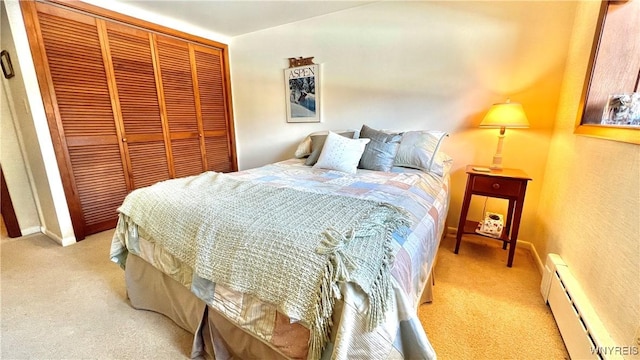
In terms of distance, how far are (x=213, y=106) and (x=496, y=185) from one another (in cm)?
332

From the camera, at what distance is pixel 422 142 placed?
2.11 metres

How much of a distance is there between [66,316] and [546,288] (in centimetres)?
285

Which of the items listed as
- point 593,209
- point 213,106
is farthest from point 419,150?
point 213,106

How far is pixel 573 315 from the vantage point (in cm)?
119

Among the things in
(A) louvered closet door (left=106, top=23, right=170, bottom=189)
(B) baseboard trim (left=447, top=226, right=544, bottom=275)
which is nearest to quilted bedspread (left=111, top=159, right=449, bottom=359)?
(B) baseboard trim (left=447, top=226, right=544, bottom=275)

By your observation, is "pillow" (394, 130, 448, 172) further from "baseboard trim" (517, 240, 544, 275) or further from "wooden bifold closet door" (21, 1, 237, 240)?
"wooden bifold closet door" (21, 1, 237, 240)

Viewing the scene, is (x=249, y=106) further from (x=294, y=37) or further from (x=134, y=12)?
(x=134, y=12)

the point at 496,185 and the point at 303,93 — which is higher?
the point at 303,93

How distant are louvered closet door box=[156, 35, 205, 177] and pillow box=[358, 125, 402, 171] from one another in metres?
2.27

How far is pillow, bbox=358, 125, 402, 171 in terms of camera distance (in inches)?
81.6

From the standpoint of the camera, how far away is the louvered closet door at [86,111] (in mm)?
2170

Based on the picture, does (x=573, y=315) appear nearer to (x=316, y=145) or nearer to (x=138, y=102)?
(x=316, y=145)

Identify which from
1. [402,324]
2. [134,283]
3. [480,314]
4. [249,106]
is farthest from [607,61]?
[249,106]

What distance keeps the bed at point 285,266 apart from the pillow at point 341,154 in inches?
16.8
